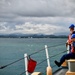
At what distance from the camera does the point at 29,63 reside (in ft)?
20.4

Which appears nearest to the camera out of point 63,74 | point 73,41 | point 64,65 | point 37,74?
point 37,74

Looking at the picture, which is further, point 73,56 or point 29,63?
point 73,56

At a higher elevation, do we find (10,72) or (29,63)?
(29,63)

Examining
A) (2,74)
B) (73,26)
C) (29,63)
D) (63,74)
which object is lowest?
(2,74)

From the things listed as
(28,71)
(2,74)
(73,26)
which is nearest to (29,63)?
(28,71)

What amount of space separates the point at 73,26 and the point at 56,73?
1467 mm

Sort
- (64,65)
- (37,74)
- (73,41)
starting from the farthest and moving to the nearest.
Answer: (64,65)
(73,41)
(37,74)

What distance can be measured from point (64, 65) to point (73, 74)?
2795 millimetres

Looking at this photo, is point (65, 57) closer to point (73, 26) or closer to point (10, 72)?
point (73, 26)

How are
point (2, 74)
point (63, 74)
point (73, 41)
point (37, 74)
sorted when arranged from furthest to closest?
point (2, 74), point (63, 74), point (73, 41), point (37, 74)

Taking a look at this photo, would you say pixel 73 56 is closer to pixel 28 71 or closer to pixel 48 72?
pixel 48 72

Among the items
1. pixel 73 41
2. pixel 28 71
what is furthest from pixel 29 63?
pixel 73 41

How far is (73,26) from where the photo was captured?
8.48 metres

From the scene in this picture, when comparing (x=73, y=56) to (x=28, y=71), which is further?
(x=73, y=56)
